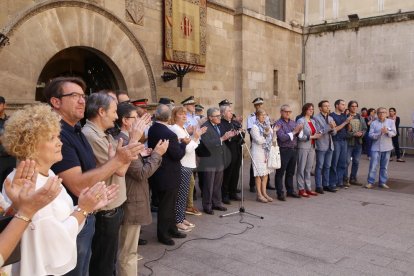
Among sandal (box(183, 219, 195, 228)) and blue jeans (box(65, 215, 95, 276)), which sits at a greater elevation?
blue jeans (box(65, 215, 95, 276))

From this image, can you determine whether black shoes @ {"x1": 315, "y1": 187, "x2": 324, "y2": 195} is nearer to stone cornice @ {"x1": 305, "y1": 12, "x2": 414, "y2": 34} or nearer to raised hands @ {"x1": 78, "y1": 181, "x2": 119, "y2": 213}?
raised hands @ {"x1": 78, "y1": 181, "x2": 119, "y2": 213}

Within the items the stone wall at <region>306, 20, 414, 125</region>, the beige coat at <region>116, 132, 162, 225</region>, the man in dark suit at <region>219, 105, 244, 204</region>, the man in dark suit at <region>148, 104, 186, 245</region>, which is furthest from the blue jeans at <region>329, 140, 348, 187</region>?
the stone wall at <region>306, 20, 414, 125</region>

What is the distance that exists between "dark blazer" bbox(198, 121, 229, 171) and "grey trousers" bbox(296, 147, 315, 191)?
5.99 ft

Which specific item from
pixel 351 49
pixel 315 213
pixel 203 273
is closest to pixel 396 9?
pixel 351 49

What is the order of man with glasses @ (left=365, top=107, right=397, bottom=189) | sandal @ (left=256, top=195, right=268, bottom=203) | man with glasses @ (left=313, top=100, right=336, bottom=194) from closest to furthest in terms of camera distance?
1. sandal @ (left=256, top=195, right=268, bottom=203)
2. man with glasses @ (left=313, top=100, right=336, bottom=194)
3. man with glasses @ (left=365, top=107, right=397, bottom=189)

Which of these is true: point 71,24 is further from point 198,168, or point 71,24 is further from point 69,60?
point 198,168

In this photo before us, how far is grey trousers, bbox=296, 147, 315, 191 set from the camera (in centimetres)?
729

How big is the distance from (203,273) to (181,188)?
1.63m

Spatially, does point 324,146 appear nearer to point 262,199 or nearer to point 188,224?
point 262,199

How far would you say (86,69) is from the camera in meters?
9.19

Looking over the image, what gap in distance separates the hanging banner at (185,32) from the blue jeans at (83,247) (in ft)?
24.4

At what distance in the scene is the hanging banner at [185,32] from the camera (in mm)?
9586

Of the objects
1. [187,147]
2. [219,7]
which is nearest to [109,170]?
[187,147]

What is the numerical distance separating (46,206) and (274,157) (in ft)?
17.2
